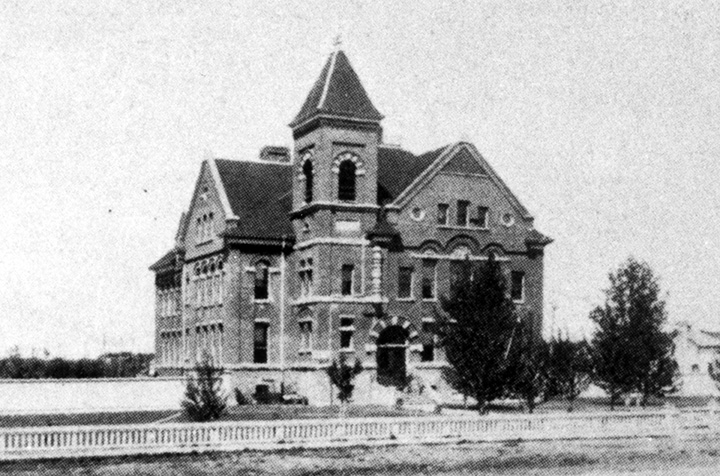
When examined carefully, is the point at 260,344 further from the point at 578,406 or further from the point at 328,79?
the point at 578,406

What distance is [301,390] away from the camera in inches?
2122

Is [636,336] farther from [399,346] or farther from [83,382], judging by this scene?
[83,382]

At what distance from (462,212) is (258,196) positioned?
11132 millimetres

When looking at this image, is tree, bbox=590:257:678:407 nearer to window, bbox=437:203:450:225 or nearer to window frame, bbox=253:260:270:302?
window, bbox=437:203:450:225

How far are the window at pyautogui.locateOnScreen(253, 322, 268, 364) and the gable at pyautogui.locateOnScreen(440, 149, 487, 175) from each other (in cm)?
1249

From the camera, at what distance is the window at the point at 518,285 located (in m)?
58.1

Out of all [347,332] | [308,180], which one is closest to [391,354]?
[347,332]

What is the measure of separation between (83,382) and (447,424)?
66.7ft

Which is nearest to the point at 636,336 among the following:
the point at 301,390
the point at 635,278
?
the point at 635,278

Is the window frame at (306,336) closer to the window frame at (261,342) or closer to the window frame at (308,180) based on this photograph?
the window frame at (261,342)

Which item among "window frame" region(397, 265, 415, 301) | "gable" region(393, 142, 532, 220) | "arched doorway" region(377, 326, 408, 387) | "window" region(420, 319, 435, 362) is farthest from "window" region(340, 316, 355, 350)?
"gable" region(393, 142, 532, 220)

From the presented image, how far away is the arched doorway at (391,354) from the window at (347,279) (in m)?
2.74

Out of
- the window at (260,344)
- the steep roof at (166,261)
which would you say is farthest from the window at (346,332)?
the steep roof at (166,261)

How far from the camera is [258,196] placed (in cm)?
5853
